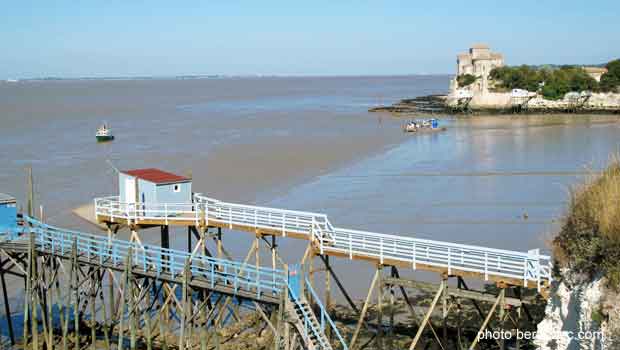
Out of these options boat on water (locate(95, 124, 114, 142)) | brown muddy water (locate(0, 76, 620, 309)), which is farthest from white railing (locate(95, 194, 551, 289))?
boat on water (locate(95, 124, 114, 142))

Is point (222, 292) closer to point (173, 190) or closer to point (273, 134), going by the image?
point (173, 190)

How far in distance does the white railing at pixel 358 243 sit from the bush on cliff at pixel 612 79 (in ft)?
241

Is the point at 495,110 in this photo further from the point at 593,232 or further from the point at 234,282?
the point at 593,232

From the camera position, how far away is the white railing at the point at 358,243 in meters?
16.2

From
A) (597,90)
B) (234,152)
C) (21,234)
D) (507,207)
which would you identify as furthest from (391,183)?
(597,90)

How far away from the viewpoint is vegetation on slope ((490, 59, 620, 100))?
88.7 meters

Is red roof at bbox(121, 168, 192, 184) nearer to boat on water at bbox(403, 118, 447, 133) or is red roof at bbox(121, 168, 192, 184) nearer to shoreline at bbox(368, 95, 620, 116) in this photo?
boat on water at bbox(403, 118, 447, 133)

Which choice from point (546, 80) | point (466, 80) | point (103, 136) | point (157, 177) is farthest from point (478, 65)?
point (157, 177)

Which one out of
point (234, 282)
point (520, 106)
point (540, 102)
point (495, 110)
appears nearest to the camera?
point (234, 282)

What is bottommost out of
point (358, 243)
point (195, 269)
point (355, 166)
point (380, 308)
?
point (380, 308)

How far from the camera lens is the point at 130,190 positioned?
23.0 meters

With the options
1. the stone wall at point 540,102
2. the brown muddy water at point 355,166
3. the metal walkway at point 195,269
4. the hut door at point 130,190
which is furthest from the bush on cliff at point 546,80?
the metal walkway at point 195,269

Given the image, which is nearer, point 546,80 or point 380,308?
point 380,308

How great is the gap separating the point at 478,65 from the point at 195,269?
311 feet
